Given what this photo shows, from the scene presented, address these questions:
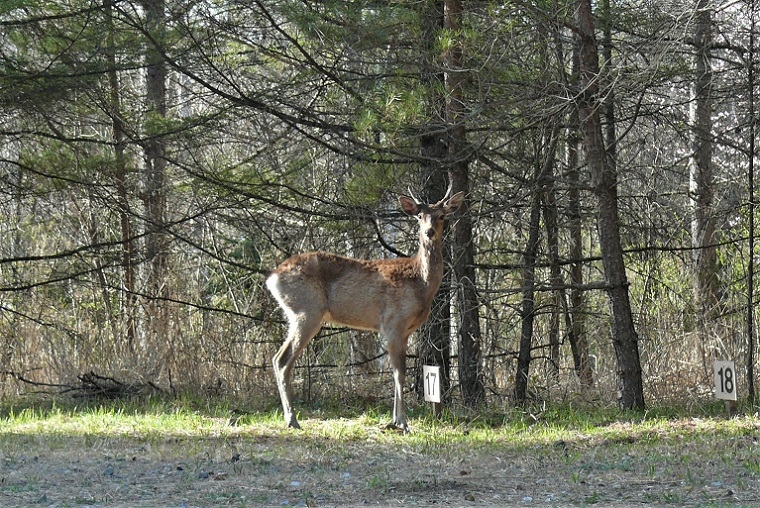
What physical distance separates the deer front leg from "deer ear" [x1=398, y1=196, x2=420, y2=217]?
4.27ft

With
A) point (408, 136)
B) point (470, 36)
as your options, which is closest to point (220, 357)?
point (408, 136)

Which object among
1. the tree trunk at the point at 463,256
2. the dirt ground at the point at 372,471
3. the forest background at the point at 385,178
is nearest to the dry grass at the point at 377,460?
the dirt ground at the point at 372,471

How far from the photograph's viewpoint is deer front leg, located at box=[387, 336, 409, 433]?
10.3 m

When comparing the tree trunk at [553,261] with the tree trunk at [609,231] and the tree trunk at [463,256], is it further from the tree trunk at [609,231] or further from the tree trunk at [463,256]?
the tree trunk at [463,256]

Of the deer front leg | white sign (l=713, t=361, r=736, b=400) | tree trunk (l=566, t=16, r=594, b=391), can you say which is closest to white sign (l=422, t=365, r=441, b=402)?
the deer front leg

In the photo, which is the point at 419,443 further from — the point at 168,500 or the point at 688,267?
the point at 688,267

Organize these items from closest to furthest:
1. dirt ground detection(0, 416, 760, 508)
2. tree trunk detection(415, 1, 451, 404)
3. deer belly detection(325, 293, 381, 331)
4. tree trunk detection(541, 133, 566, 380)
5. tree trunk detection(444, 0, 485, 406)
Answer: dirt ground detection(0, 416, 760, 508) → deer belly detection(325, 293, 381, 331) → tree trunk detection(444, 0, 485, 406) → tree trunk detection(415, 1, 451, 404) → tree trunk detection(541, 133, 566, 380)

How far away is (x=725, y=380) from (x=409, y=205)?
138 inches

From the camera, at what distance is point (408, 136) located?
11094 millimetres

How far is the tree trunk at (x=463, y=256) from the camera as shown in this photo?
11.4 m

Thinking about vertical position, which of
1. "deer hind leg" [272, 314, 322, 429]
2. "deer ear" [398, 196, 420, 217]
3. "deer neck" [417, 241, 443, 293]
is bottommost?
"deer hind leg" [272, 314, 322, 429]

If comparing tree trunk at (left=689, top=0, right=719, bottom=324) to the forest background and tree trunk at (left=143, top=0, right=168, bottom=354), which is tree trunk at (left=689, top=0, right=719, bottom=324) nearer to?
the forest background

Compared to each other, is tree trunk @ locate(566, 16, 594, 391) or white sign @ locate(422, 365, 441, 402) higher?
tree trunk @ locate(566, 16, 594, 391)

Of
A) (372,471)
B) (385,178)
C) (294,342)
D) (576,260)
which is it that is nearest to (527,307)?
(576,260)
